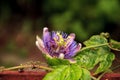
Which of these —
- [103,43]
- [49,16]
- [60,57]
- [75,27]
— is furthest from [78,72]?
[49,16]

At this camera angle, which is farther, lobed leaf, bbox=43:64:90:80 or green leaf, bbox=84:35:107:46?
green leaf, bbox=84:35:107:46

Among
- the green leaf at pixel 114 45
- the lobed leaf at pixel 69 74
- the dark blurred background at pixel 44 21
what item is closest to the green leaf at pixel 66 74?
the lobed leaf at pixel 69 74

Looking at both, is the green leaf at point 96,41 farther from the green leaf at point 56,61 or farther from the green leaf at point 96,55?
the green leaf at point 56,61

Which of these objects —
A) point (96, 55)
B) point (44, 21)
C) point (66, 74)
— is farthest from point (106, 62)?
point (44, 21)

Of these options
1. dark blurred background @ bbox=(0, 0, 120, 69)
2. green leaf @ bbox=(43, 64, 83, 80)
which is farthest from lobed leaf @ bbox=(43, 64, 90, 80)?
dark blurred background @ bbox=(0, 0, 120, 69)

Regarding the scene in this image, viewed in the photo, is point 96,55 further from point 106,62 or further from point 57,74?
point 57,74

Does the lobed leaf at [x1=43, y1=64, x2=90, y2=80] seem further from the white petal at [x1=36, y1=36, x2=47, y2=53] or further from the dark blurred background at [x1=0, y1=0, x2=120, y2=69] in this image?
the dark blurred background at [x1=0, y1=0, x2=120, y2=69]

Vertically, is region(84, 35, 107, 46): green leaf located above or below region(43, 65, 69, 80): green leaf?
above
